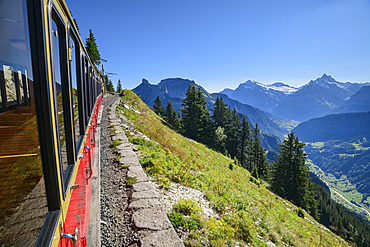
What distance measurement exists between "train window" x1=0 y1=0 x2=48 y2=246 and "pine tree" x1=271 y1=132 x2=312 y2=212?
37427 millimetres

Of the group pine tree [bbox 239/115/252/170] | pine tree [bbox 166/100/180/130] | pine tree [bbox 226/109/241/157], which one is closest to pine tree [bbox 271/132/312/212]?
pine tree [bbox 239/115/252/170]

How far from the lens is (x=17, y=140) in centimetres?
106

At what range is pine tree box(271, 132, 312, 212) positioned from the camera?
109ft

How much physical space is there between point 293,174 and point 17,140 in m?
41.7

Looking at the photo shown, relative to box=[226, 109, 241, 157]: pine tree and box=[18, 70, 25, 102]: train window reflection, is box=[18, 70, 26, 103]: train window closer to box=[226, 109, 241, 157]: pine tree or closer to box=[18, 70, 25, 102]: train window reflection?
box=[18, 70, 25, 102]: train window reflection

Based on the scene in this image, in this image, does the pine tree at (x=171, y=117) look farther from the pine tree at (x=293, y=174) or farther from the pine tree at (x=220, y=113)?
the pine tree at (x=293, y=174)

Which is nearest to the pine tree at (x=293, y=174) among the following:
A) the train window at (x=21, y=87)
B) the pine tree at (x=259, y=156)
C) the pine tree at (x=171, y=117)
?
the pine tree at (x=259, y=156)

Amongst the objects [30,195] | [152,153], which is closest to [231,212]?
[152,153]

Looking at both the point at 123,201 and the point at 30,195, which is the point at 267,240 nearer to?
the point at 123,201

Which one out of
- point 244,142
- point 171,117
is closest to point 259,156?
point 244,142

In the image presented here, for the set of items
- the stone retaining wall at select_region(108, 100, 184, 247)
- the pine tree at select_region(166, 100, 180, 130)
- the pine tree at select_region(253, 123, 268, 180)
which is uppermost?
the stone retaining wall at select_region(108, 100, 184, 247)

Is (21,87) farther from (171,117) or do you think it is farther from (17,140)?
(171,117)

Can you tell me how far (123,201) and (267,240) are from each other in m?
4.41

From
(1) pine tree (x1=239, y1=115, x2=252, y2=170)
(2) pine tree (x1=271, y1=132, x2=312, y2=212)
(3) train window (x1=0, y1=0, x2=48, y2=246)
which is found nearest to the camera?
(3) train window (x1=0, y1=0, x2=48, y2=246)
